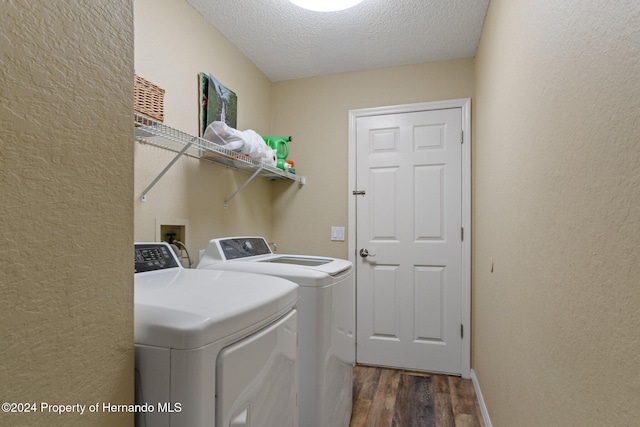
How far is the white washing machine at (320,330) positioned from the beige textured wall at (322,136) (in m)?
1.11

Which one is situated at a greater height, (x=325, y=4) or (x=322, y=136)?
(x=325, y=4)

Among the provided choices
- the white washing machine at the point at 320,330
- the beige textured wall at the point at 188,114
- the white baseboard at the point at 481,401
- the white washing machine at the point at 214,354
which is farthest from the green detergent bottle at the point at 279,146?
the white baseboard at the point at 481,401

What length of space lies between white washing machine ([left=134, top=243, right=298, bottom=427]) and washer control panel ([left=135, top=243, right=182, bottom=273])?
0.91ft

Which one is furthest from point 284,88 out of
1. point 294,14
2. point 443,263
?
point 443,263

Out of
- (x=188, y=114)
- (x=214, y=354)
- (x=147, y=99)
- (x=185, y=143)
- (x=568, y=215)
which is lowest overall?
(x=214, y=354)

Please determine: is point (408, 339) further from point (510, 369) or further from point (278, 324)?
point (278, 324)

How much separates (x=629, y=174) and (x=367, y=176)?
7.40ft

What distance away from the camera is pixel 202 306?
83 centimetres

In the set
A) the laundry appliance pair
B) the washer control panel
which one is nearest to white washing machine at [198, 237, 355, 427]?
the laundry appliance pair

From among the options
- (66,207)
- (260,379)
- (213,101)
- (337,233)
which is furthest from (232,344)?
(337,233)

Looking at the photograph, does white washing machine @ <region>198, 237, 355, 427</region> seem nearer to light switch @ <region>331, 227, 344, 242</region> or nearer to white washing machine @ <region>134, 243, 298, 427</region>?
white washing machine @ <region>134, 243, 298, 427</region>

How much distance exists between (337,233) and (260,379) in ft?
6.71

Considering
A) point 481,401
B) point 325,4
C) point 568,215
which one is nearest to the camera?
point 568,215

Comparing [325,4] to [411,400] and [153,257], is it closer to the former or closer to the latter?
[153,257]
